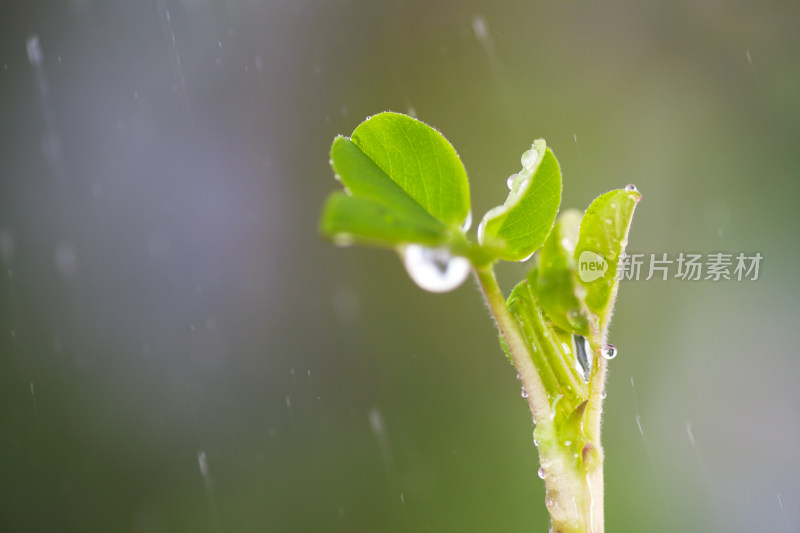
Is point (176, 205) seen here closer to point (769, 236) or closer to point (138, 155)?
point (138, 155)

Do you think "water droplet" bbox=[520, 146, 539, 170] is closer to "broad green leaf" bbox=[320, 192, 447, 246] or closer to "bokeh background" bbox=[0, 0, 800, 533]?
"broad green leaf" bbox=[320, 192, 447, 246]

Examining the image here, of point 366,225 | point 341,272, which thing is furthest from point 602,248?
point 341,272

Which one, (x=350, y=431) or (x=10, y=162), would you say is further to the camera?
(x=10, y=162)

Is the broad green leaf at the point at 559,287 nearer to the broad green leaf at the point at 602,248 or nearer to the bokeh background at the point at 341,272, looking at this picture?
the broad green leaf at the point at 602,248

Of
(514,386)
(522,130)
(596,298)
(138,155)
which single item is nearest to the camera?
(596,298)

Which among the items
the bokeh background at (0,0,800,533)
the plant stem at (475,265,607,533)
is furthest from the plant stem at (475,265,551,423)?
the bokeh background at (0,0,800,533)

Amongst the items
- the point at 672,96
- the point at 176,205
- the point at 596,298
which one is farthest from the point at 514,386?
the point at 596,298

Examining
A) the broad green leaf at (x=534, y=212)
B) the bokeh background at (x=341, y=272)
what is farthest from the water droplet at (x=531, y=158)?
the bokeh background at (x=341, y=272)
